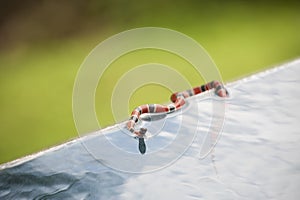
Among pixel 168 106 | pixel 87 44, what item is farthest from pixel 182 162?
pixel 87 44

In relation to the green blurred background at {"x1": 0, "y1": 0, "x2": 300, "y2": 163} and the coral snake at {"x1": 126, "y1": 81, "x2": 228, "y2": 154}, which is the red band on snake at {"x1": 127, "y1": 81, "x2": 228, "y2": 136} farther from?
the green blurred background at {"x1": 0, "y1": 0, "x2": 300, "y2": 163}

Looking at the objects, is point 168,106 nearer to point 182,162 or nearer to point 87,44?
point 182,162

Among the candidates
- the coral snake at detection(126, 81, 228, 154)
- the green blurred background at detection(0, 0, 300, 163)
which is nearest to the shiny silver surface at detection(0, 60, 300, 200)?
the coral snake at detection(126, 81, 228, 154)

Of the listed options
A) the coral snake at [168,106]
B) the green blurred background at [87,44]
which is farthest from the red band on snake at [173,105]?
the green blurred background at [87,44]

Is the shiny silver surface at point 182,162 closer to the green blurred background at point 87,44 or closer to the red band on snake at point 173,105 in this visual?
the red band on snake at point 173,105

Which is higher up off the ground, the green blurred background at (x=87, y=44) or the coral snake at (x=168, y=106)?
the green blurred background at (x=87, y=44)

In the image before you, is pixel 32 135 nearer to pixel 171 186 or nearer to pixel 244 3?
pixel 171 186
